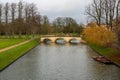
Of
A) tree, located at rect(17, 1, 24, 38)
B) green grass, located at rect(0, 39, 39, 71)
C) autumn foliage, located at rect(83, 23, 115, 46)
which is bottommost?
green grass, located at rect(0, 39, 39, 71)

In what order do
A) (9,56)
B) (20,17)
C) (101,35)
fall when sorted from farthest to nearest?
(20,17), (101,35), (9,56)

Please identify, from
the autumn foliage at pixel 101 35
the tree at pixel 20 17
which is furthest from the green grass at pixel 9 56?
the tree at pixel 20 17

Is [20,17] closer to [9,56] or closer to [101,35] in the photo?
[101,35]

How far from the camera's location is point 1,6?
→ 105 meters

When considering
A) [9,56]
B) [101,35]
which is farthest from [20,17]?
[9,56]

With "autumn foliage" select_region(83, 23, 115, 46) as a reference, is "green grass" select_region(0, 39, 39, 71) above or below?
below

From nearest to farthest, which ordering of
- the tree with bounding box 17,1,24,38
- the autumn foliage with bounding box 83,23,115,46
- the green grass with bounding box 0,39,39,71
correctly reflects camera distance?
the green grass with bounding box 0,39,39,71, the autumn foliage with bounding box 83,23,115,46, the tree with bounding box 17,1,24,38

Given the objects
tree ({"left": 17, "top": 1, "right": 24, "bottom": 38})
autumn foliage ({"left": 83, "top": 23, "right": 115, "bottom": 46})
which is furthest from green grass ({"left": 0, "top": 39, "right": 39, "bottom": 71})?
tree ({"left": 17, "top": 1, "right": 24, "bottom": 38})

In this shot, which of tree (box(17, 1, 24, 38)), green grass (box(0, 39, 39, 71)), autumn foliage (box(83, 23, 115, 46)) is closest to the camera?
green grass (box(0, 39, 39, 71))

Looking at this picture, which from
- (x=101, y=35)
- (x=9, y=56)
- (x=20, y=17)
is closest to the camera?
(x=9, y=56)

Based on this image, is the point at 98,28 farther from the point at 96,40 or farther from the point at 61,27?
the point at 61,27

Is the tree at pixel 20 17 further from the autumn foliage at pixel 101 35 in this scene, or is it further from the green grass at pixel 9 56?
the green grass at pixel 9 56

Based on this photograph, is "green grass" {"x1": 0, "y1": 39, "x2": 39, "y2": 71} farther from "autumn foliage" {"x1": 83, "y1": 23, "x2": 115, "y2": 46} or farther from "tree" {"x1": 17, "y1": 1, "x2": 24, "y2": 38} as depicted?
"tree" {"x1": 17, "y1": 1, "x2": 24, "y2": 38}

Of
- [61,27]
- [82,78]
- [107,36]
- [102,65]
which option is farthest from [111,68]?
[61,27]
